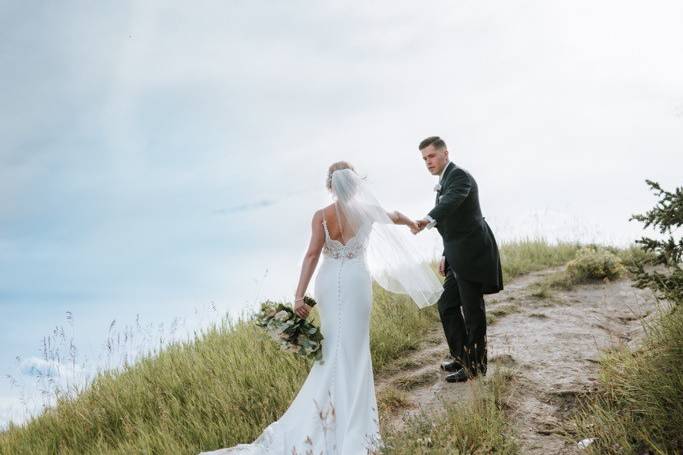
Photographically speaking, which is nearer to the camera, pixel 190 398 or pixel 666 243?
Answer: pixel 666 243

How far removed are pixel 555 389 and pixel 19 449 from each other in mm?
6971

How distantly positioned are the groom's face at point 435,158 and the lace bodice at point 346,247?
4.50ft

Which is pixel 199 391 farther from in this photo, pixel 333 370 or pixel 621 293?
pixel 621 293

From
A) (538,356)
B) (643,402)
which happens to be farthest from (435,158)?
(643,402)

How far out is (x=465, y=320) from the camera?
259 inches

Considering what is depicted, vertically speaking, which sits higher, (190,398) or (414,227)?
(414,227)

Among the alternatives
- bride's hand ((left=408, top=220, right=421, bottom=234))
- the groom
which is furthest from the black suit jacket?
bride's hand ((left=408, top=220, right=421, bottom=234))

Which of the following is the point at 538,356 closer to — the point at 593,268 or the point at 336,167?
the point at 336,167

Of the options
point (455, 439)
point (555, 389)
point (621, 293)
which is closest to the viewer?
point (455, 439)

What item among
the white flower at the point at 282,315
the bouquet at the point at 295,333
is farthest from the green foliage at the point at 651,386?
the white flower at the point at 282,315

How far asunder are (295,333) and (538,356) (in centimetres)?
347

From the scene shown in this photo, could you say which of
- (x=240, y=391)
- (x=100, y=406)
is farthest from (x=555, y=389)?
(x=100, y=406)

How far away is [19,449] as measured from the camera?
7.95 meters

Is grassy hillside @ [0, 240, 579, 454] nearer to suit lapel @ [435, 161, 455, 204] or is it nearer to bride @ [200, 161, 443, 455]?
bride @ [200, 161, 443, 455]
